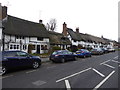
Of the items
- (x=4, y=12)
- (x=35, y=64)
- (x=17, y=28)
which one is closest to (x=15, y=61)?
(x=35, y=64)

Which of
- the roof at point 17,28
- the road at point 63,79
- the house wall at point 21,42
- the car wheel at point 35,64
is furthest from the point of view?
the roof at point 17,28

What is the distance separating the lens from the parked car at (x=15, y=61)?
22.7ft

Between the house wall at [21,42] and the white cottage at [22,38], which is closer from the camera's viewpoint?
the house wall at [21,42]

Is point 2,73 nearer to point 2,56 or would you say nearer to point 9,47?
point 2,56

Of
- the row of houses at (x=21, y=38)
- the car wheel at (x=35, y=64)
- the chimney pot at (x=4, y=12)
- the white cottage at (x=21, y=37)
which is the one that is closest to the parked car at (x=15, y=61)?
the car wheel at (x=35, y=64)

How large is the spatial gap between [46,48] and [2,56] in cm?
1911

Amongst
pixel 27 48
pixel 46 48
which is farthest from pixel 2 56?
pixel 46 48

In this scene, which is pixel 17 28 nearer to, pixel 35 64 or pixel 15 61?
pixel 35 64

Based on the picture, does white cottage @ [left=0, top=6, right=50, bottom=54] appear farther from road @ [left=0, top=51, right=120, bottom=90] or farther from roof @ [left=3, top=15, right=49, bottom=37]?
road @ [left=0, top=51, right=120, bottom=90]

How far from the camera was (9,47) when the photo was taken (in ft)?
64.1

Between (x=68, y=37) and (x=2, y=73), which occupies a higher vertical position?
(x=68, y=37)

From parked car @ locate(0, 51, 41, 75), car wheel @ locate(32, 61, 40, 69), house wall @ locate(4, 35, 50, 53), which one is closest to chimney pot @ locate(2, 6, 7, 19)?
house wall @ locate(4, 35, 50, 53)

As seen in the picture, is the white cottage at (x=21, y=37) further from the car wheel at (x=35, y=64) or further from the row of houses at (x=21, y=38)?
the car wheel at (x=35, y=64)

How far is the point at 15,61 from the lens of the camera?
750cm
